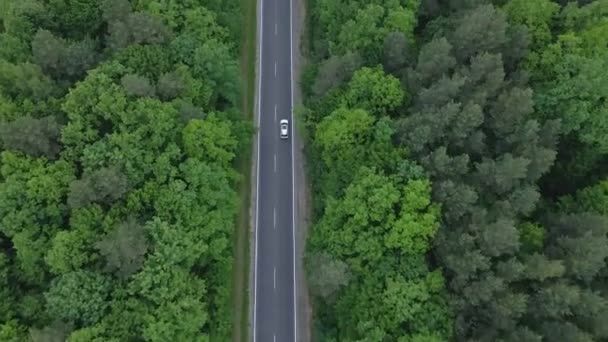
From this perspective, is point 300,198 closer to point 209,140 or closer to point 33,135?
point 209,140

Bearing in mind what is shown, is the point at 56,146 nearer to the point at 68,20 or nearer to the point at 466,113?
the point at 68,20

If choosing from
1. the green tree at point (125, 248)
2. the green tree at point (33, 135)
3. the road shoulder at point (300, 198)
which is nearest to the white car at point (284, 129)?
the road shoulder at point (300, 198)

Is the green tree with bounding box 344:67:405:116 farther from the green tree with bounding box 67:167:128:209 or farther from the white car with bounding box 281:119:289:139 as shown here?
the green tree with bounding box 67:167:128:209

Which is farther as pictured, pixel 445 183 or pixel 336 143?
pixel 336 143

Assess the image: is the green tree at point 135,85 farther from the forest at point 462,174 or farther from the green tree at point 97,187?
the forest at point 462,174

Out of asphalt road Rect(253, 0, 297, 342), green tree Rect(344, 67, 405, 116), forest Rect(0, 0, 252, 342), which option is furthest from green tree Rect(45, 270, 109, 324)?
green tree Rect(344, 67, 405, 116)

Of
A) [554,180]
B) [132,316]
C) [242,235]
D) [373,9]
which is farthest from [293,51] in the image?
[132,316]
